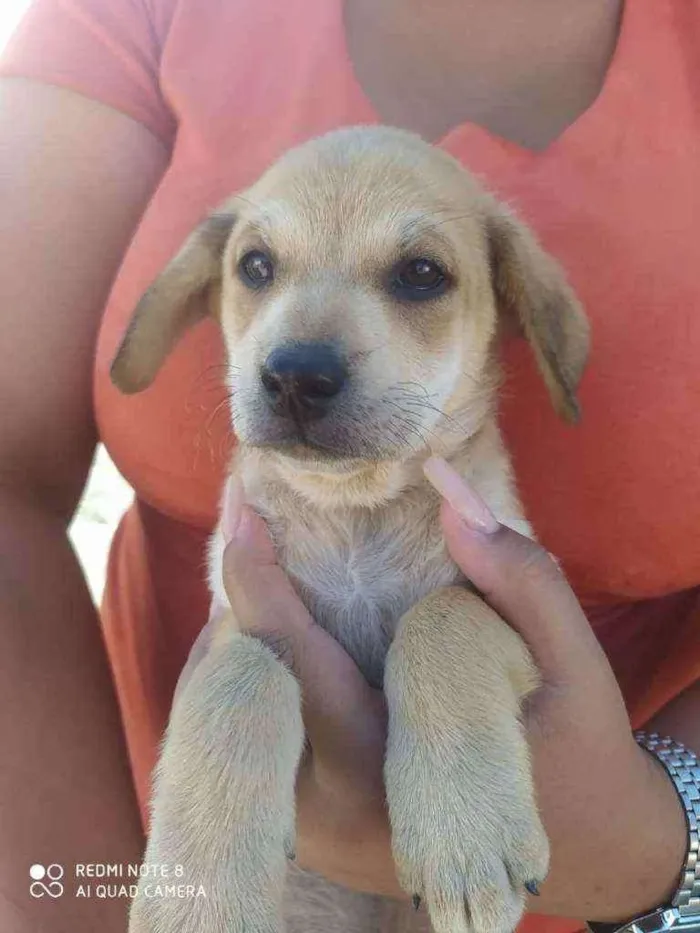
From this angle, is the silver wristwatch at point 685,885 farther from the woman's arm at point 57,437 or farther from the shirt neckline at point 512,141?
the shirt neckline at point 512,141

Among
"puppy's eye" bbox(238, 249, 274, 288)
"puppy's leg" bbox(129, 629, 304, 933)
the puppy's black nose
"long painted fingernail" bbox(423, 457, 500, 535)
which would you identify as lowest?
"puppy's leg" bbox(129, 629, 304, 933)

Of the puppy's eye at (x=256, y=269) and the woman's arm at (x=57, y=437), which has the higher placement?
the puppy's eye at (x=256, y=269)

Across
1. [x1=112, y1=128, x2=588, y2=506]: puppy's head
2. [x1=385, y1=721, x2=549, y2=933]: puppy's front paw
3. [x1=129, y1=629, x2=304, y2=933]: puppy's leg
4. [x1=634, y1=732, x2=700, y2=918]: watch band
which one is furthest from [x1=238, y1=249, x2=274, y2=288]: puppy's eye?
[x1=634, y1=732, x2=700, y2=918]: watch band

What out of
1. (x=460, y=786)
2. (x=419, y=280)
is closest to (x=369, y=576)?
(x=460, y=786)

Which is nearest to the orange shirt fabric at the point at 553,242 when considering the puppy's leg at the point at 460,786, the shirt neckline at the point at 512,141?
the shirt neckline at the point at 512,141

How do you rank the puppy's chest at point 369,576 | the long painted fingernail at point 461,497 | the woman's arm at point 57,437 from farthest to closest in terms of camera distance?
the woman's arm at point 57,437 → the puppy's chest at point 369,576 → the long painted fingernail at point 461,497

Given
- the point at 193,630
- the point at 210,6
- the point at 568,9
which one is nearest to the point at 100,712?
the point at 193,630

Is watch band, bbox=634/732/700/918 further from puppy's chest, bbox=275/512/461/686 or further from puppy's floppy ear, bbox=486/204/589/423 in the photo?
puppy's floppy ear, bbox=486/204/589/423

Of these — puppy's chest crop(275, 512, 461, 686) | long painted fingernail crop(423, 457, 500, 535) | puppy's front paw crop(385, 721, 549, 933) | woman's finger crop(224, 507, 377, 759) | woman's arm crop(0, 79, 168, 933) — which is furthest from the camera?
woman's arm crop(0, 79, 168, 933)

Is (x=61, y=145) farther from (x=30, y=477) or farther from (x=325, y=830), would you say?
(x=325, y=830)
